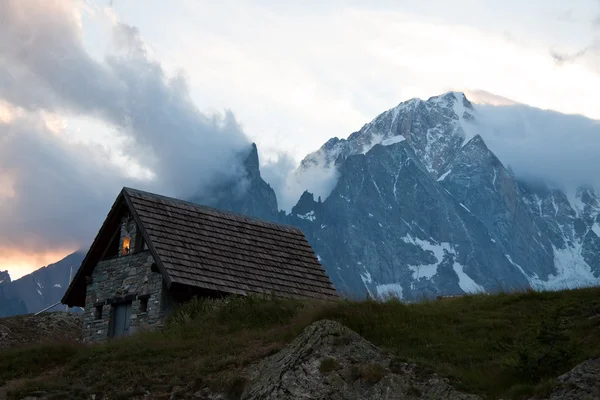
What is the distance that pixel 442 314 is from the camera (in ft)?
Answer: 92.2

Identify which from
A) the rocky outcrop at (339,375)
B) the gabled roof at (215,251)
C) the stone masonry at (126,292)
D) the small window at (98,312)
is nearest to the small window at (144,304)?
the stone masonry at (126,292)

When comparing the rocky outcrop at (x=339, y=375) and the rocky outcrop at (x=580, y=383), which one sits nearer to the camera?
the rocky outcrop at (x=580, y=383)

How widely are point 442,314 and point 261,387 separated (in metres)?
6.98

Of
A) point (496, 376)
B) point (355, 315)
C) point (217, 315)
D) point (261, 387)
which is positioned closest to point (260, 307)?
point (217, 315)

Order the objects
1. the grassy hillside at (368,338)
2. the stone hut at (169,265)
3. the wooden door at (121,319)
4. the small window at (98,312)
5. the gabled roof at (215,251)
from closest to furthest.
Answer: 1. the grassy hillside at (368,338)
2. the stone hut at (169,265)
3. the gabled roof at (215,251)
4. the wooden door at (121,319)
5. the small window at (98,312)

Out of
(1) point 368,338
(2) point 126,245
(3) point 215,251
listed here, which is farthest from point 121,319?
(1) point 368,338

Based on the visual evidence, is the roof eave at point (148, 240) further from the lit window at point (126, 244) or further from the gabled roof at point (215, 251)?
the lit window at point (126, 244)

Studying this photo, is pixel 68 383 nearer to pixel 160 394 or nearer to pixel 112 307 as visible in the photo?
pixel 160 394

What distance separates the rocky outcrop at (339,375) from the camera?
2230cm

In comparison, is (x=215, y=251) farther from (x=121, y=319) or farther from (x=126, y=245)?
(x=121, y=319)

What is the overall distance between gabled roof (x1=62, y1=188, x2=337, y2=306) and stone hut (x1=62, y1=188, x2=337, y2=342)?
42 millimetres

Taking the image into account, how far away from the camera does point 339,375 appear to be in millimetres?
23000

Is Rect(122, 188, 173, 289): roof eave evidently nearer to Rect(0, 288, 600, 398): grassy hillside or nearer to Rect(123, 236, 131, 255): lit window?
Rect(123, 236, 131, 255): lit window

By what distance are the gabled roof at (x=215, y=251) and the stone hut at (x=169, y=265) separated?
4 centimetres
